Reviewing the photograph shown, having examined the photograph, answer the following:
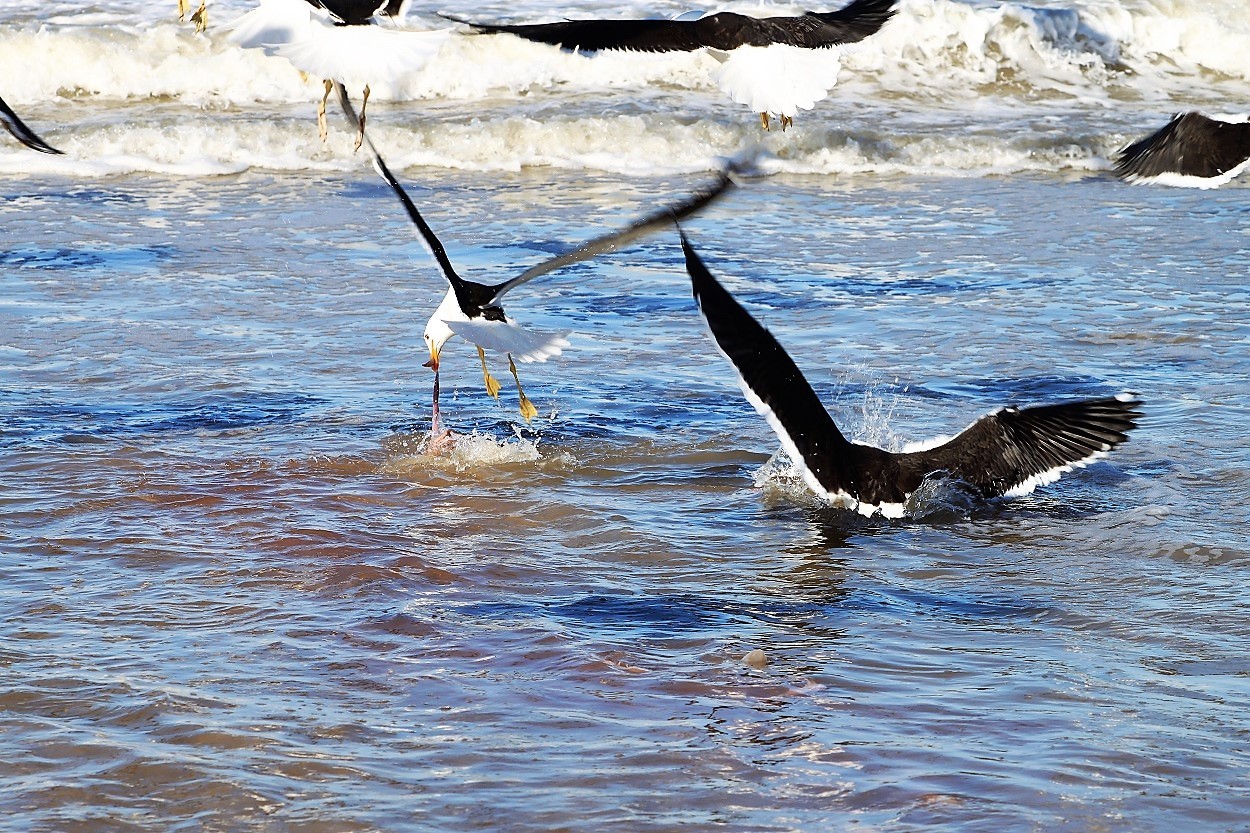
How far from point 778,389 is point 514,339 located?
4.83 ft

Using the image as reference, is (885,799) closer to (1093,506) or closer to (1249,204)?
(1093,506)

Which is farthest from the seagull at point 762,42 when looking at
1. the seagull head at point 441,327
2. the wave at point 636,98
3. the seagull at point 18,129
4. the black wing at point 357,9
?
the wave at point 636,98

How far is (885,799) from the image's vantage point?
335 centimetres

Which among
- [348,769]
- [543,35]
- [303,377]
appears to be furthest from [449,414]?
[348,769]

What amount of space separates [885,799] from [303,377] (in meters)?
4.66

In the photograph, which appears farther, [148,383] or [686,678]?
[148,383]

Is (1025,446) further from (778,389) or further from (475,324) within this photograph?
(475,324)

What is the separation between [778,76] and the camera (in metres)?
7.70

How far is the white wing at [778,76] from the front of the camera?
7.57 metres

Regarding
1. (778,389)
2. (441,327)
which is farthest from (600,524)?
(441,327)

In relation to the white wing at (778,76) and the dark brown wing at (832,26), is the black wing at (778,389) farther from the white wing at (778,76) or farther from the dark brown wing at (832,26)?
the dark brown wing at (832,26)

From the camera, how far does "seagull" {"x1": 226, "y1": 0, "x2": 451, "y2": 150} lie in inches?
279

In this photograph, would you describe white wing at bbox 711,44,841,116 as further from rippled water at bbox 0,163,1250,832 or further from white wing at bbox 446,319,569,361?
white wing at bbox 446,319,569,361

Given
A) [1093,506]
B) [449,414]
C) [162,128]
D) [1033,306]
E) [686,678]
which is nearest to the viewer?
[686,678]
